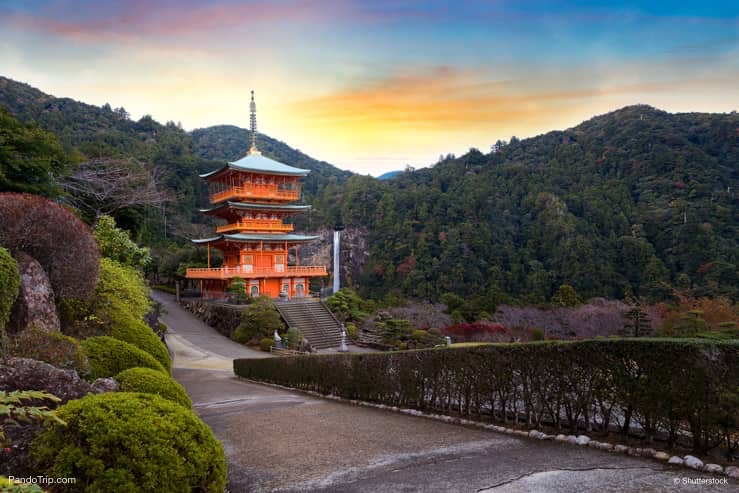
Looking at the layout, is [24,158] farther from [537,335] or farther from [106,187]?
[537,335]

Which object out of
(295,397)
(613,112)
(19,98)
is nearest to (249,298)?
(295,397)

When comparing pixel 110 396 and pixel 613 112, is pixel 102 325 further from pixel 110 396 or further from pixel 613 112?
pixel 613 112

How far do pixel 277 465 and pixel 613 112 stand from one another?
266 feet

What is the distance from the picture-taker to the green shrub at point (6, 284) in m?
4.96

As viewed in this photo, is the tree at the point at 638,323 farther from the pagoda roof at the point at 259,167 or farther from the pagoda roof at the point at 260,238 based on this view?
the pagoda roof at the point at 259,167

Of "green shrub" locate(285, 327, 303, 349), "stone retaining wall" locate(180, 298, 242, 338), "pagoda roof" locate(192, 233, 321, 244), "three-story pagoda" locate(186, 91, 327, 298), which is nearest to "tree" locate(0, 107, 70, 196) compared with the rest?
Answer: "green shrub" locate(285, 327, 303, 349)

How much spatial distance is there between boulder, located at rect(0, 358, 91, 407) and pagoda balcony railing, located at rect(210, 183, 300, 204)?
2457 cm

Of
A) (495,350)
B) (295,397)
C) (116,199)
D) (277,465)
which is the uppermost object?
(116,199)

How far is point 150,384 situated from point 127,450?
1.83 m

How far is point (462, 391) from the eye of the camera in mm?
6570

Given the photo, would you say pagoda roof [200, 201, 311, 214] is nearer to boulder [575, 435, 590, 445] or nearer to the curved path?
the curved path

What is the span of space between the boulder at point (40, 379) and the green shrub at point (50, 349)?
3.10ft

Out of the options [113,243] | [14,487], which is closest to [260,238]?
[113,243]

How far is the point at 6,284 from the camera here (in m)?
5.02
